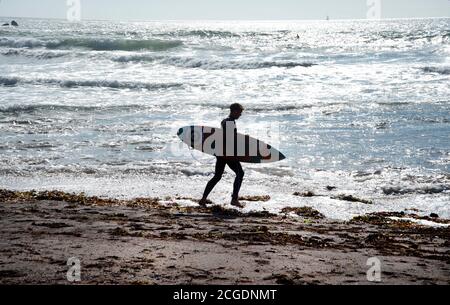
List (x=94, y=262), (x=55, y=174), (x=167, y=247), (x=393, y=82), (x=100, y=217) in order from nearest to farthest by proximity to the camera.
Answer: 1. (x=94, y=262)
2. (x=167, y=247)
3. (x=100, y=217)
4. (x=55, y=174)
5. (x=393, y=82)

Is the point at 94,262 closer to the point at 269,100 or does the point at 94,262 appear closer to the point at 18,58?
the point at 269,100

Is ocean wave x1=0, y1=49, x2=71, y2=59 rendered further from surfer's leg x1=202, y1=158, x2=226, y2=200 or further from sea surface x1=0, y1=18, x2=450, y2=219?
surfer's leg x1=202, y1=158, x2=226, y2=200

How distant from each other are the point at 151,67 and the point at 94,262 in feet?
107

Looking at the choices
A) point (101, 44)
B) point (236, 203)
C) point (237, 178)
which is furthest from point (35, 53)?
point (236, 203)

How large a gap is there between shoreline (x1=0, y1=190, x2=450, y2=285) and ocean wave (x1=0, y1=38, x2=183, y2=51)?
1625 inches

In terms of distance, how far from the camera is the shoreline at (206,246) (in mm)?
4895

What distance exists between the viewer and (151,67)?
36.7 metres

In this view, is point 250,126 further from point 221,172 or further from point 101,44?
point 101,44

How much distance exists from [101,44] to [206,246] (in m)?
46.0

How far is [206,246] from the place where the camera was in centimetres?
589

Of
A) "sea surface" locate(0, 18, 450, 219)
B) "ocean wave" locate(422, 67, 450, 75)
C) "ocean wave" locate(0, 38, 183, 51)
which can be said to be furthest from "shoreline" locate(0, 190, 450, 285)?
"ocean wave" locate(0, 38, 183, 51)

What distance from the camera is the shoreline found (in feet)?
16.1
